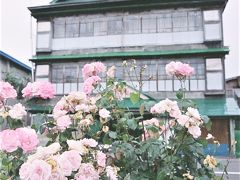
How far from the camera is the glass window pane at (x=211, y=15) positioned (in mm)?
16875

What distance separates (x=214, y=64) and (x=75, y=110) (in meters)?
15.0

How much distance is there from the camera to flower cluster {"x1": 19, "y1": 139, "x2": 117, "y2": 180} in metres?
1.41

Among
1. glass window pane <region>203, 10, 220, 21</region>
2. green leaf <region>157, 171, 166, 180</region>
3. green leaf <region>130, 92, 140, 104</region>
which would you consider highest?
glass window pane <region>203, 10, 220, 21</region>

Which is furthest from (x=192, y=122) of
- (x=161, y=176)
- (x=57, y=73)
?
(x=57, y=73)

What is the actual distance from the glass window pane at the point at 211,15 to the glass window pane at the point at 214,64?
191 centimetres

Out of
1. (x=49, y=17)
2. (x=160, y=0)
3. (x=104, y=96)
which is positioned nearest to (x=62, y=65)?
(x=49, y=17)

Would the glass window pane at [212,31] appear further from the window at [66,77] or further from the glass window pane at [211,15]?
the window at [66,77]

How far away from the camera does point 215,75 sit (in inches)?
648

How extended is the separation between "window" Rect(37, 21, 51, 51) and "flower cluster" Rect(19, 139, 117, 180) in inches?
671

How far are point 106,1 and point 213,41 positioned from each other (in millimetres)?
5452

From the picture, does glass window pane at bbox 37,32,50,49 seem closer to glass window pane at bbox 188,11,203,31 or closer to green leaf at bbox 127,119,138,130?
glass window pane at bbox 188,11,203,31

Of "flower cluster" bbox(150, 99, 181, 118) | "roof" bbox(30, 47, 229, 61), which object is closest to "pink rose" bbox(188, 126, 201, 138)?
"flower cluster" bbox(150, 99, 181, 118)

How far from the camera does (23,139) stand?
1805mm

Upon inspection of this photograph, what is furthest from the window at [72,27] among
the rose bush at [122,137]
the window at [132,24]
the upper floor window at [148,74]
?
the rose bush at [122,137]
